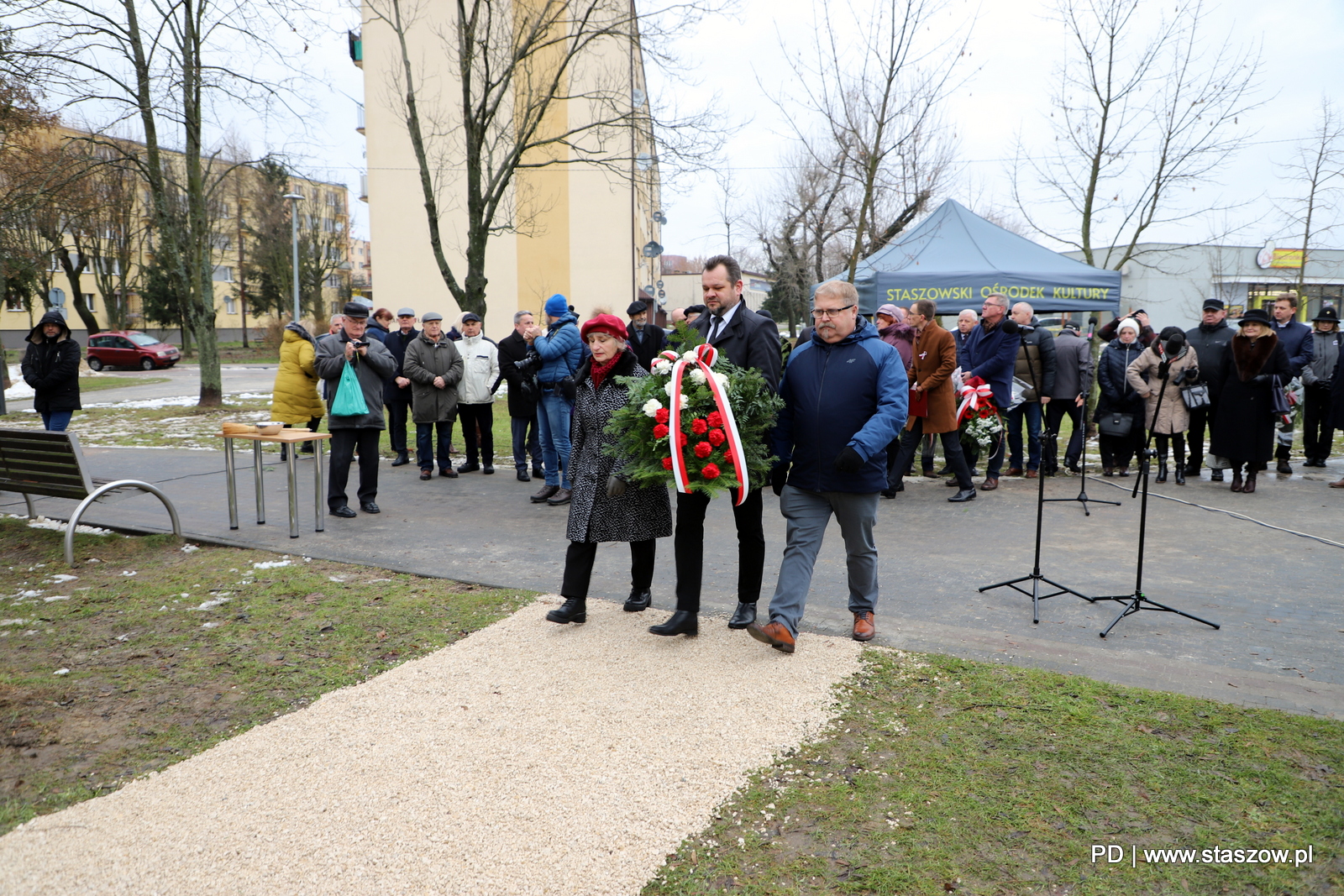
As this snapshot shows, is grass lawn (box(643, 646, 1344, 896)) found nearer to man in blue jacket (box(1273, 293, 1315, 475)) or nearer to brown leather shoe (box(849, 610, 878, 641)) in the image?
brown leather shoe (box(849, 610, 878, 641))

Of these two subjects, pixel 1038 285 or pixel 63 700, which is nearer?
pixel 63 700

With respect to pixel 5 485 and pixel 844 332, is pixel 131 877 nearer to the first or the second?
pixel 844 332

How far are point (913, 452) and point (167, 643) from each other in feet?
23.6

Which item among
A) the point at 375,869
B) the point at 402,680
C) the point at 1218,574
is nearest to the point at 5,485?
the point at 402,680

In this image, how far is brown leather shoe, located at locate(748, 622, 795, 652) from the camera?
4.61 m

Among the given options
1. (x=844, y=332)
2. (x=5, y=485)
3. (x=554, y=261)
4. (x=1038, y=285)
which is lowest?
(x=5, y=485)

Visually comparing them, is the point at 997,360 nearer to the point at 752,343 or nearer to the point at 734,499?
the point at 752,343

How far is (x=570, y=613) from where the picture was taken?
5.08 meters

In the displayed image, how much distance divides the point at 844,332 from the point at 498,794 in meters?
2.83

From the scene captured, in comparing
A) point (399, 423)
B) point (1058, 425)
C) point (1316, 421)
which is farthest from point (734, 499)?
point (1316, 421)

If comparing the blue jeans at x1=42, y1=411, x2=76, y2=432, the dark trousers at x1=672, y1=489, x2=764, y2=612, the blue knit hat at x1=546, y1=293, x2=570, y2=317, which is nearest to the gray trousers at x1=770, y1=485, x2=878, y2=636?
the dark trousers at x1=672, y1=489, x2=764, y2=612

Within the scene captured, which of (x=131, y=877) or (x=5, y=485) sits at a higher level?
(x=5, y=485)

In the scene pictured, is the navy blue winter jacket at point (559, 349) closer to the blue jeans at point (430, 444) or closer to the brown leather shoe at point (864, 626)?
the blue jeans at point (430, 444)

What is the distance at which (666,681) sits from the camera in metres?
4.31
